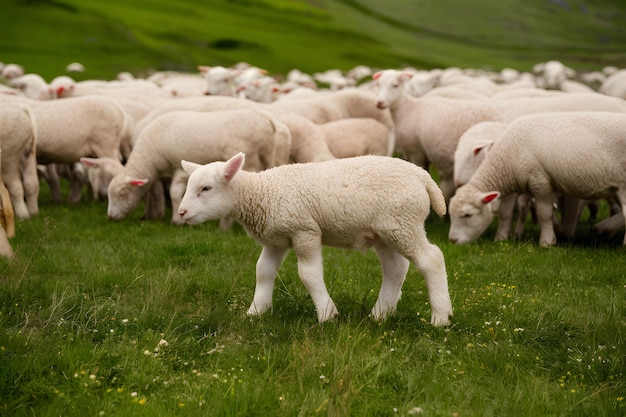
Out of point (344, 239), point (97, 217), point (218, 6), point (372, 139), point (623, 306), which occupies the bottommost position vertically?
point (218, 6)

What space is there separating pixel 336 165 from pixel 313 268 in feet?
2.68

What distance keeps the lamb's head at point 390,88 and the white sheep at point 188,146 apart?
1.96 metres

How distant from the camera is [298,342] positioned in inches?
194

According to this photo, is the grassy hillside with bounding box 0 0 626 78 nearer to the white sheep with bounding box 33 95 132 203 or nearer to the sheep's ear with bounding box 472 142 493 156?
the white sheep with bounding box 33 95 132 203

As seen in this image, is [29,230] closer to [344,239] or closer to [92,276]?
[92,276]

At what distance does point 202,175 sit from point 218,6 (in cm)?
5622

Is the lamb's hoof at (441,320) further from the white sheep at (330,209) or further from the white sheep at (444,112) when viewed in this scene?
the white sheep at (444,112)

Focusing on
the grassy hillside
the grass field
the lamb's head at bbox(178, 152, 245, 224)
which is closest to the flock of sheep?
the lamb's head at bbox(178, 152, 245, 224)

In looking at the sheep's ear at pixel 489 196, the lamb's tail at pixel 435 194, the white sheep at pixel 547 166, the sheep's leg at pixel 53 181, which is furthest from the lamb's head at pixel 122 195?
the lamb's tail at pixel 435 194

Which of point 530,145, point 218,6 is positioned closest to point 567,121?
point 530,145

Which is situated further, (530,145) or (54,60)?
(54,60)

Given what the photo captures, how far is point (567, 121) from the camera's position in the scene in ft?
26.8

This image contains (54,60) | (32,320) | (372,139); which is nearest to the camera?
(32,320)

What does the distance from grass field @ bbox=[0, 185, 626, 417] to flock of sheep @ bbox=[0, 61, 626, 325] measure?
0.44 meters
